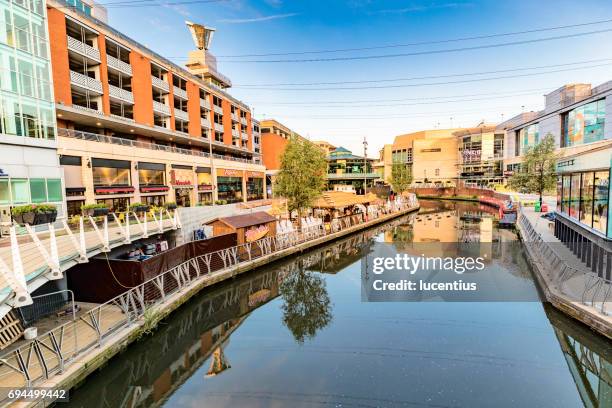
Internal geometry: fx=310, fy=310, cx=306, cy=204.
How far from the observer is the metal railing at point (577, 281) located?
999cm

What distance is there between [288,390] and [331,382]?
1.18 meters

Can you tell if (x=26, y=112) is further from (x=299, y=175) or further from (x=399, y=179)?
(x=399, y=179)

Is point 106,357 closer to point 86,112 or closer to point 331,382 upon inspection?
point 331,382

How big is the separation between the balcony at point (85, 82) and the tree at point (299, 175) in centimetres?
1602

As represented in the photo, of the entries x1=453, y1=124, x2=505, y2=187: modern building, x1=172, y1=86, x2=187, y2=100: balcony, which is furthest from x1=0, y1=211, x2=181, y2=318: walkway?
x1=453, y1=124, x2=505, y2=187: modern building

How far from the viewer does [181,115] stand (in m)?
35.8

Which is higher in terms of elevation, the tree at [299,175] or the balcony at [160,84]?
the balcony at [160,84]

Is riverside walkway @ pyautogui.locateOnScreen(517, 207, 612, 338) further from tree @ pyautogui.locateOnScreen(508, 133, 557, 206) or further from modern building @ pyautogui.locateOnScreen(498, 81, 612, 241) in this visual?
tree @ pyautogui.locateOnScreen(508, 133, 557, 206)

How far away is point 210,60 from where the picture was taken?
50625mm

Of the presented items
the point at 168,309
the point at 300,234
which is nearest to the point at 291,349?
the point at 168,309

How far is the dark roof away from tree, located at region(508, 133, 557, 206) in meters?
30.7

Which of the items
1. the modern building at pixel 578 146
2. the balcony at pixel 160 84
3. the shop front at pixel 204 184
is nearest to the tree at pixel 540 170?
the modern building at pixel 578 146

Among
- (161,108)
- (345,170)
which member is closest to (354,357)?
(161,108)

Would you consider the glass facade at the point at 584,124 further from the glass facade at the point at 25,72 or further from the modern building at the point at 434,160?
the glass facade at the point at 25,72
